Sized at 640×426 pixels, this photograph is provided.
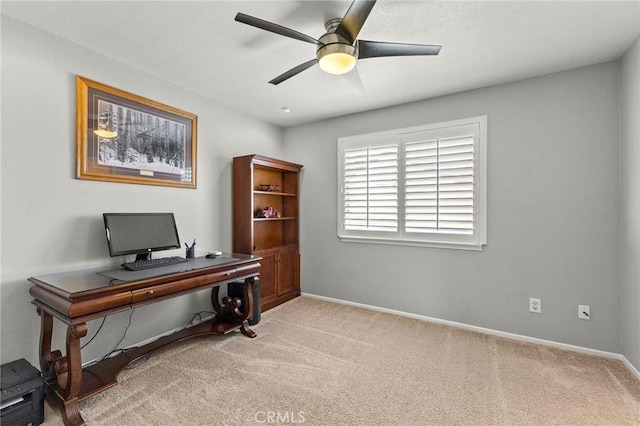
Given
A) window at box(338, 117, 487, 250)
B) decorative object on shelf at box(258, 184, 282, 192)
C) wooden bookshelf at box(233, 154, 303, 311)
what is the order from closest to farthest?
window at box(338, 117, 487, 250) → wooden bookshelf at box(233, 154, 303, 311) → decorative object on shelf at box(258, 184, 282, 192)

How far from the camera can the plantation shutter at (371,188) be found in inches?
136

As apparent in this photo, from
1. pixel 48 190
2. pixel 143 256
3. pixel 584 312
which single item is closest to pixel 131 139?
pixel 48 190

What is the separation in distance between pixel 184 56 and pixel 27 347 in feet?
7.94

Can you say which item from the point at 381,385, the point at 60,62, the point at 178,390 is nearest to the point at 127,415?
the point at 178,390

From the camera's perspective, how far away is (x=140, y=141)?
103 inches

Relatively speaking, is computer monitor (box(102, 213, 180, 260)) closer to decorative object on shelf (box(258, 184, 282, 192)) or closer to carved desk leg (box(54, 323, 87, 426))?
carved desk leg (box(54, 323, 87, 426))

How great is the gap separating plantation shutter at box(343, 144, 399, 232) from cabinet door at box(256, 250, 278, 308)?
1.05 meters

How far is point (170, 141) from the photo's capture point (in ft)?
9.38

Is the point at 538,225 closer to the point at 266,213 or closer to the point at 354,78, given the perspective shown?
the point at 354,78

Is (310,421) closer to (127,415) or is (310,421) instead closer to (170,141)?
(127,415)

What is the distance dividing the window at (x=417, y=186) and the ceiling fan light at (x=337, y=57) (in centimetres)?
170

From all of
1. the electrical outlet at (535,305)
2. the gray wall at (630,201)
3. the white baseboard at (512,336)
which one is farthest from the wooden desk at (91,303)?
the gray wall at (630,201)

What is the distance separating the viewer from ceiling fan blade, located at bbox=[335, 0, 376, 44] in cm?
144

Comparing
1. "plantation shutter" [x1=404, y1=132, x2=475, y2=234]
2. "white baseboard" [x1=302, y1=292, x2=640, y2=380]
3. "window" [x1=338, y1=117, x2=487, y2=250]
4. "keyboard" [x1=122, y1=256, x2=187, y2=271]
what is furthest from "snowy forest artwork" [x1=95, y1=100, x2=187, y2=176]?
"white baseboard" [x1=302, y1=292, x2=640, y2=380]
